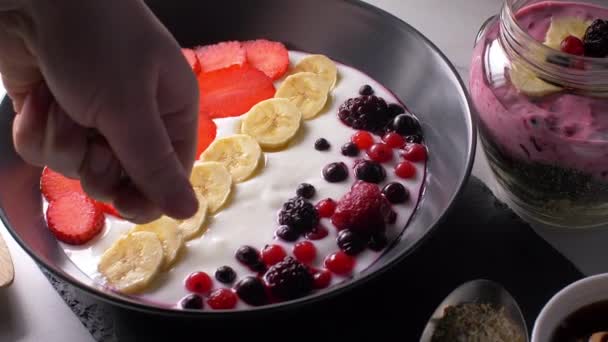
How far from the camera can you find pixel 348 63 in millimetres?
1408

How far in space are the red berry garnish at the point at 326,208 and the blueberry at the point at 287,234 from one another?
0.06m

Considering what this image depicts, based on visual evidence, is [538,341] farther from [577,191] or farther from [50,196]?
[50,196]

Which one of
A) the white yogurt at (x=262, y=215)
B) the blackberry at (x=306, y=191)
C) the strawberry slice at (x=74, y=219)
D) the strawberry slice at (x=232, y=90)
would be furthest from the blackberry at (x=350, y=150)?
the strawberry slice at (x=74, y=219)

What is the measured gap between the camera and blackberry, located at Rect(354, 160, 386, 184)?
1170 mm

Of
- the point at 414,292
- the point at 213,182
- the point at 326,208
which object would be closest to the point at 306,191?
the point at 326,208

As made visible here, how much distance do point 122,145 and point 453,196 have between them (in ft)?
1.59

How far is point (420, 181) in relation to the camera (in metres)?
1.18

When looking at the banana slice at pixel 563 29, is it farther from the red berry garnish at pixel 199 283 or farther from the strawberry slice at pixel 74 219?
the strawberry slice at pixel 74 219

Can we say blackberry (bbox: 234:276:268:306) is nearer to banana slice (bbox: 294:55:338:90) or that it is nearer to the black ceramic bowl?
the black ceramic bowl

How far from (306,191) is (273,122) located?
192 millimetres

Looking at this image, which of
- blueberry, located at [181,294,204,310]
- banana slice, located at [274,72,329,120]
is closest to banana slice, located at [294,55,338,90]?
banana slice, located at [274,72,329,120]

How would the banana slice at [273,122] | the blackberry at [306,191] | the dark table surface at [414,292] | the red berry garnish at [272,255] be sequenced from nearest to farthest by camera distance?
the dark table surface at [414,292] → the red berry garnish at [272,255] → the blackberry at [306,191] → the banana slice at [273,122]

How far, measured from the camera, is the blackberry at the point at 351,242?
1047 millimetres

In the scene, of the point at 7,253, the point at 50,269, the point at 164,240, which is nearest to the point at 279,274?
the point at 164,240
